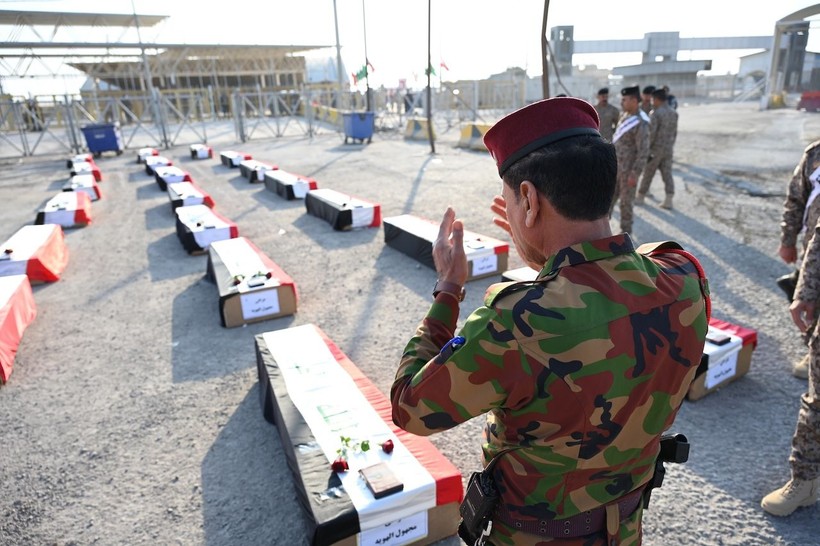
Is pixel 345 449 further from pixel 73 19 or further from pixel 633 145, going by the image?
pixel 73 19

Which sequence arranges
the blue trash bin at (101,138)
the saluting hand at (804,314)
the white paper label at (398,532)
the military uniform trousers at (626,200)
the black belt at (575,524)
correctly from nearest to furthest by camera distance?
the black belt at (575,524), the white paper label at (398,532), the saluting hand at (804,314), the military uniform trousers at (626,200), the blue trash bin at (101,138)

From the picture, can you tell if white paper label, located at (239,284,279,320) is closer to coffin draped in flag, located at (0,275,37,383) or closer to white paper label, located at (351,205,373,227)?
coffin draped in flag, located at (0,275,37,383)

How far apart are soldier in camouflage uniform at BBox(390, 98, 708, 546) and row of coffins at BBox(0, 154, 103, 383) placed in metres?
4.60

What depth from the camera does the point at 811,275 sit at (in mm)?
2695

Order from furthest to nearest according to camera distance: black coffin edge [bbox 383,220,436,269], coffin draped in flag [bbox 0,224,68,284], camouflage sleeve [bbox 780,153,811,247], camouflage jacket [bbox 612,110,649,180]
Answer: camouflage jacket [bbox 612,110,649,180] → black coffin edge [bbox 383,220,436,269] → coffin draped in flag [bbox 0,224,68,284] → camouflage sleeve [bbox 780,153,811,247]

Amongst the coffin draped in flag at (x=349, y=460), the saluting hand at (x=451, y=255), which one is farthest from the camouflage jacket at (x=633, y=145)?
the saluting hand at (x=451, y=255)

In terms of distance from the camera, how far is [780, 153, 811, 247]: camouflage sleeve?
3.23 m

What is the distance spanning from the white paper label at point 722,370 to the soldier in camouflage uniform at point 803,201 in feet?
2.59

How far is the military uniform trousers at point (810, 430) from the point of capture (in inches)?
97.3

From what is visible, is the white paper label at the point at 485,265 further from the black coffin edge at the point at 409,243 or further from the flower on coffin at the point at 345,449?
the flower on coffin at the point at 345,449

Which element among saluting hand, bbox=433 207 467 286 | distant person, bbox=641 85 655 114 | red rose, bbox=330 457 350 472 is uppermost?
distant person, bbox=641 85 655 114

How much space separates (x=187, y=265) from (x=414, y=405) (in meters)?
6.44

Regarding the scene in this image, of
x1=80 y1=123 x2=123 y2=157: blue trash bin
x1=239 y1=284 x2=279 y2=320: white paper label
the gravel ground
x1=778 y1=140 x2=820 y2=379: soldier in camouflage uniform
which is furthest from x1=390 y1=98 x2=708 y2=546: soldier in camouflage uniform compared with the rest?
x1=80 y1=123 x2=123 y2=157: blue trash bin

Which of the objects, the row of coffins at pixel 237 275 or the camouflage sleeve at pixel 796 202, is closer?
the camouflage sleeve at pixel 796 202
